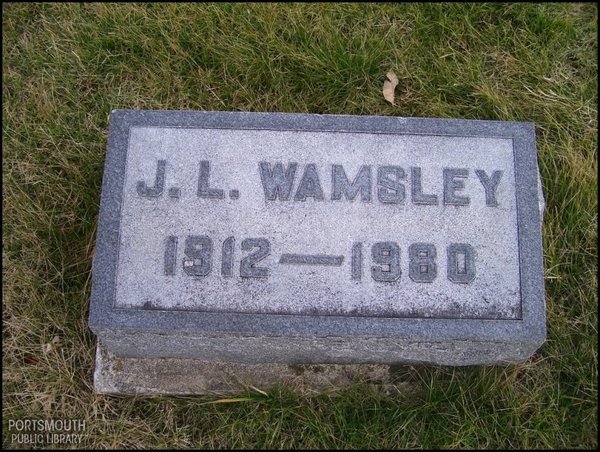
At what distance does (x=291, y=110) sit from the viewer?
9.71ft

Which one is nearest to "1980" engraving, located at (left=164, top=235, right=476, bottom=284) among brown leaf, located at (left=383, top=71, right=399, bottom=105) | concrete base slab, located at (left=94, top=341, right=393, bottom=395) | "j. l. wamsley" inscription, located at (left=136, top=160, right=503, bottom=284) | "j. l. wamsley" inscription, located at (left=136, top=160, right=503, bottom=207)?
"j. l. wamsley" inscription, located at (left=136, top=160, right=503, bottom=284)

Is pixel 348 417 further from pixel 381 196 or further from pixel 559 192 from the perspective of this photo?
pixel 559 192

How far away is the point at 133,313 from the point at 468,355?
1.38 m

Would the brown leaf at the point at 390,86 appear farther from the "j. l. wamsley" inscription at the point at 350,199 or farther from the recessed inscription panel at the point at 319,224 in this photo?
the "j. l. wamsley" inscription at the point at 350,199

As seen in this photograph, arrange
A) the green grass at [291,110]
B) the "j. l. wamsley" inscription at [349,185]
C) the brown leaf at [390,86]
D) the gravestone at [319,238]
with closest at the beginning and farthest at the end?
Result: the gravestone at [319,238] < the "j. l. wamsley" inscription at [349,185] < the green grass at [291,110] < the brown leaf at [390,86]

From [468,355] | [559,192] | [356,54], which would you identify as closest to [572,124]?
[559,192]

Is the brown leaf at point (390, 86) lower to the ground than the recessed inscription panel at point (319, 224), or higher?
higher

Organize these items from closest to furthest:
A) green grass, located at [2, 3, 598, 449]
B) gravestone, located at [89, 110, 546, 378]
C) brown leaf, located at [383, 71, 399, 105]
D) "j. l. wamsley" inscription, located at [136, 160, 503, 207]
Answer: gravestone, located at [89, 110, 546, 378], "j. l. wamsley" inscription, located at [136, 160, 503, 207], green grass, located at [2, 3, 598, 449], brown leaf, located at [383, 71, 399, 105]

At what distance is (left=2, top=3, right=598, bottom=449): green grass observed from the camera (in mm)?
2518

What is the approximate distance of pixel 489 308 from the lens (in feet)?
7.35

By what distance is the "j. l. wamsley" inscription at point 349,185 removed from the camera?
233 cm

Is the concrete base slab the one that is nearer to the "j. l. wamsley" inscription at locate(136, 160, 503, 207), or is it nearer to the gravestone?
the gravestone

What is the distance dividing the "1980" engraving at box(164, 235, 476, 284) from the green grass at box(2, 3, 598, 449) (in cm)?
56

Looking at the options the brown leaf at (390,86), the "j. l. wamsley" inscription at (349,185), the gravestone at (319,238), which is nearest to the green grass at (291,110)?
the brown leaf at (390,86)
